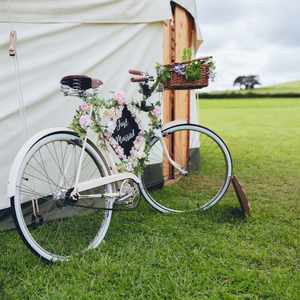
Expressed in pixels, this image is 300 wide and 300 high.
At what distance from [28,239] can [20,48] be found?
60.4 inches

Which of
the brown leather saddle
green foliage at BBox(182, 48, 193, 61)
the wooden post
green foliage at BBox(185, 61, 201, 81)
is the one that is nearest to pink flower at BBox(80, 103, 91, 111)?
the brown leather saddle

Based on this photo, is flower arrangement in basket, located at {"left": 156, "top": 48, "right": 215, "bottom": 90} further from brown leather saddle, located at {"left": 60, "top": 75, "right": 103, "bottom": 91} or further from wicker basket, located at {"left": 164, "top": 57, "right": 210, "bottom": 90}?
brown leather saddle, located at {"left": 60, "top": 75, "right": 103, "bottom": 91}

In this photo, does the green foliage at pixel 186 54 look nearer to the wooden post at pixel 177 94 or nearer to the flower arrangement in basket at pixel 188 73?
the flower arrangement in basket at pixel 188 73

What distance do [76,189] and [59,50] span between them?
133 centimetres

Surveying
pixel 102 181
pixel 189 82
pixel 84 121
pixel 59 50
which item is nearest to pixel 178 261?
pixel 102 181

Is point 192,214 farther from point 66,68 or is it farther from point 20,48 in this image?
point 20,48

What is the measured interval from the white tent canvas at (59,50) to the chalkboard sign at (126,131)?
61 centimetres

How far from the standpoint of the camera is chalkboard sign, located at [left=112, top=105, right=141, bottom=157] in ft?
11.5

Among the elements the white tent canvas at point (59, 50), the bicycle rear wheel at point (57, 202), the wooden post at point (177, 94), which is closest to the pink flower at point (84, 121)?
the bicycle rear wheel at point (57, 202)

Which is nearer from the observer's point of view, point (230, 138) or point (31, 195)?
point (31, 195)

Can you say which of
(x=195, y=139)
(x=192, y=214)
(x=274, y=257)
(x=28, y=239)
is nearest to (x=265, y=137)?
(x=195, y=139)

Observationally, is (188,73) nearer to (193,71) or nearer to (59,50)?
(193,71)

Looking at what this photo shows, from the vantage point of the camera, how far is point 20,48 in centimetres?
352

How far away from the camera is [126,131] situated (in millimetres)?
3592
